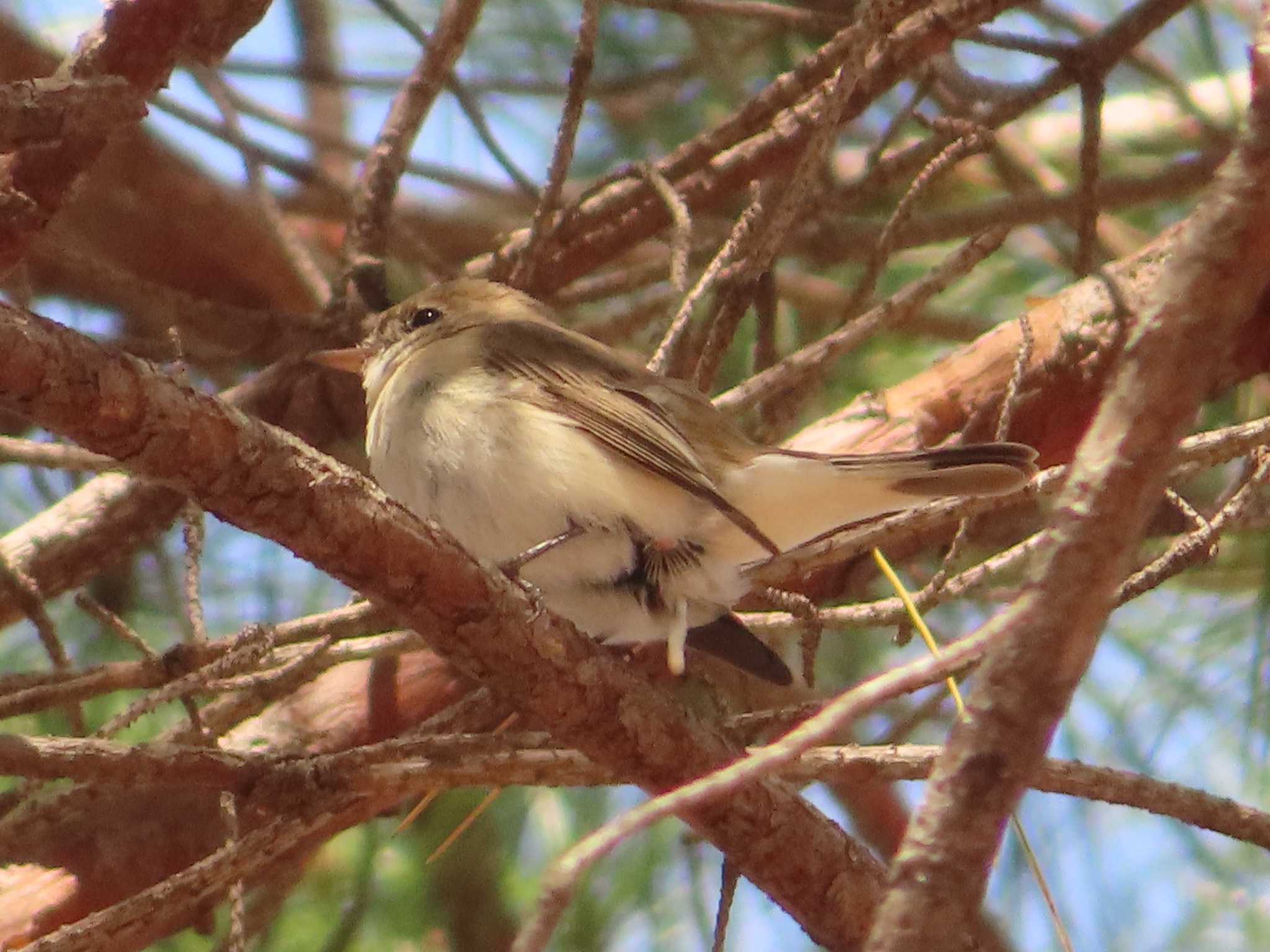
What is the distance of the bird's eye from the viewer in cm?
286

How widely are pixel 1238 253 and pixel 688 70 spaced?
298cm

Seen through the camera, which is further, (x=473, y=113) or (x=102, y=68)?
→ (x=473, y=113)

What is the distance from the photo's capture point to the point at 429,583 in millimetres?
1545

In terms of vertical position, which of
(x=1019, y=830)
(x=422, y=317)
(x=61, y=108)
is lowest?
(x=1019, y=830)

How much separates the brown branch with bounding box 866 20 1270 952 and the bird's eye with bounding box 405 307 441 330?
6.79 ft

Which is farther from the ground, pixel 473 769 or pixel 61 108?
pixel 61 108

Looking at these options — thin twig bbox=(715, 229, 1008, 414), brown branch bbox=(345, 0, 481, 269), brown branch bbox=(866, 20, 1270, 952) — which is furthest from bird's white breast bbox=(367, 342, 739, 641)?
brown branch bbox=(866, 20, 1270, 952)

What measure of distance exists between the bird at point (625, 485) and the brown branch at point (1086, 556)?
123 centimetres

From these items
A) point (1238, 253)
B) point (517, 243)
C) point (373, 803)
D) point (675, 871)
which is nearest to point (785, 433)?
point (517, 243)

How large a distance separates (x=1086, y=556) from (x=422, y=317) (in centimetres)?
211

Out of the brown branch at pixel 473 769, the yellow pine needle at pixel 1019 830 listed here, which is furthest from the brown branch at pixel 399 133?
the brown branch at pixel 473 769

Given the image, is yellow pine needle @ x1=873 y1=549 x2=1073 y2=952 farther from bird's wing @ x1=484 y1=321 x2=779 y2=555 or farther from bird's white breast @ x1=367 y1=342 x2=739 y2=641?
bird's white breast @ x1=367 y1=342 x2=739 y2=641

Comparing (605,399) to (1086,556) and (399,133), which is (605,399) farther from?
(1086,556)

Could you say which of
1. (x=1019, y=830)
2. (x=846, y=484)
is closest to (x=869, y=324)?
(x=846, y=484)
